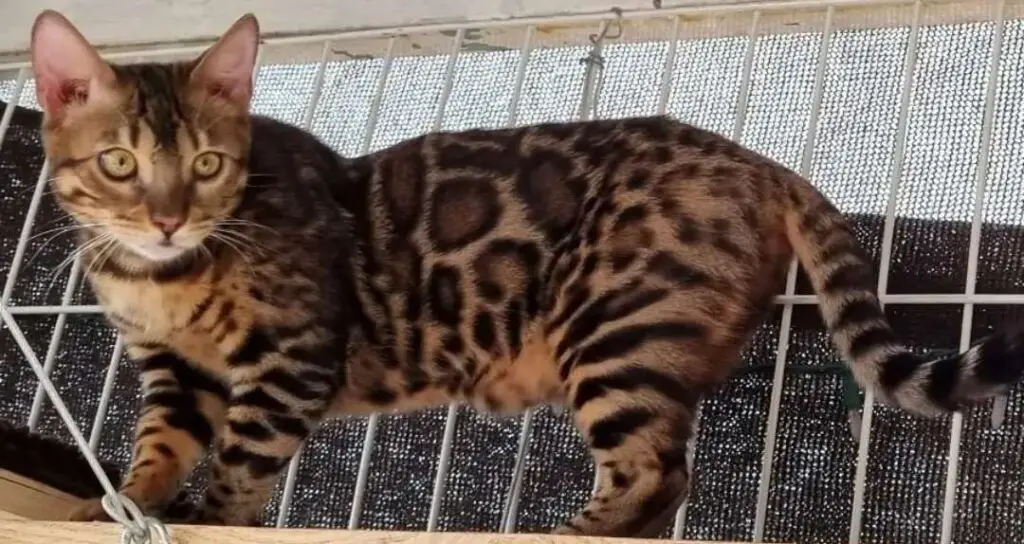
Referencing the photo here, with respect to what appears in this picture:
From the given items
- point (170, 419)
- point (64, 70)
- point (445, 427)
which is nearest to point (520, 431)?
point (445, 427)

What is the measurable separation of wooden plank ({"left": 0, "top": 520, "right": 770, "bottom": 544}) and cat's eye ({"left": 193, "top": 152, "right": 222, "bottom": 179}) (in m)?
0.36

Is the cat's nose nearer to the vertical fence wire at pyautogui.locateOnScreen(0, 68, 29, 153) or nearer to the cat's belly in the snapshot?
the cat's belly

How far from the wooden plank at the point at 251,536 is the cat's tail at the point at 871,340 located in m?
0.36

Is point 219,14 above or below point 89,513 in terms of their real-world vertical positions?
above

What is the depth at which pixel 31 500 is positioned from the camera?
1265mm

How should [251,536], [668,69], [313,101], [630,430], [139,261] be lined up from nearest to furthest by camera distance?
[251,536] → [630,430] → [139,261] → [668,69] → [313,101]

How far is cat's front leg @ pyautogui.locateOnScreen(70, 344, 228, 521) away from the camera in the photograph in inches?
55.2

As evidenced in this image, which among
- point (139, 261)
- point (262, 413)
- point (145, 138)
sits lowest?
point (262, 413)

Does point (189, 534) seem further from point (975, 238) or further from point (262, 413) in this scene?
point (975, 238)

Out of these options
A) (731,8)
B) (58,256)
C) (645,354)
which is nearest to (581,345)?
(645,354)

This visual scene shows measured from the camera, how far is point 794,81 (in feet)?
5.49

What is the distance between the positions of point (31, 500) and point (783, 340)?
781 millimetres

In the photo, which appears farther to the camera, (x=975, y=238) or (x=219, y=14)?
(x=219, y=14)

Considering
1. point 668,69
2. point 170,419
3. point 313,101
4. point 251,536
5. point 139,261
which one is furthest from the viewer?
point 313,101
